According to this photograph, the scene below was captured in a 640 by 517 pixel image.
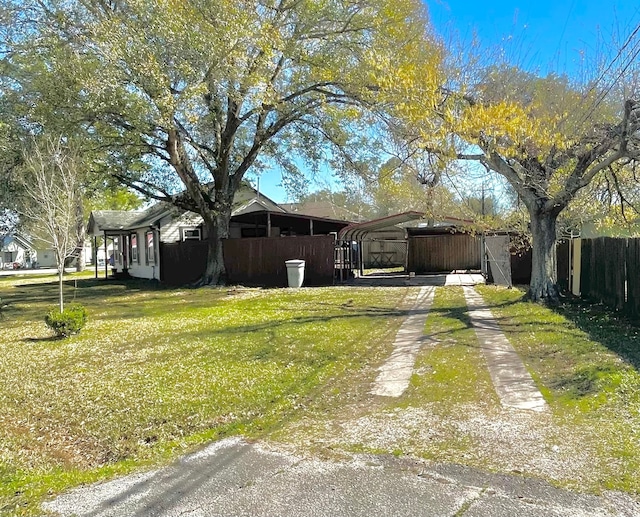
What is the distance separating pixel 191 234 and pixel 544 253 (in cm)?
1743

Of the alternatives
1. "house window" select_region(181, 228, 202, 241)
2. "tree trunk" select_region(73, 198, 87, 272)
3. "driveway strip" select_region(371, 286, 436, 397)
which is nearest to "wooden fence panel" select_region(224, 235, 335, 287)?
"house window" select_region(181, 228, 202, 241)

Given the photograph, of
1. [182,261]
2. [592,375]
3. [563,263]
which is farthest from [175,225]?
[592,375]

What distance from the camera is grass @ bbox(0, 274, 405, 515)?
13.4 ft

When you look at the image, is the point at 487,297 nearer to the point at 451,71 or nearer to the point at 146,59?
the point at 451,71

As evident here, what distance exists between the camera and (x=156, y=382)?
5.93 metres

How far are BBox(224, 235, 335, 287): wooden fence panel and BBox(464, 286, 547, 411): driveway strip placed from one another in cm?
902

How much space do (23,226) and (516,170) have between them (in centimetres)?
1373

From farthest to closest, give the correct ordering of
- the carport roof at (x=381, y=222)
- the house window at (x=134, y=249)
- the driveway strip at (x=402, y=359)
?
the house window at (x=134, y=249), the carport roof at (x=381, y=222), the driveway strip at (x=402, y=359)

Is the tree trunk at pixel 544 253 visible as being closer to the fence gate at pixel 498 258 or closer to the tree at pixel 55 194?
the fence gate at pixel 498 258

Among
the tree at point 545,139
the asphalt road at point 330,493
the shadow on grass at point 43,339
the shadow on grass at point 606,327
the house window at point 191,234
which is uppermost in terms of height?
the tree at point 545,139

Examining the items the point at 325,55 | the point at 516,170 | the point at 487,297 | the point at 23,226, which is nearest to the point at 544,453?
the point at 516,170

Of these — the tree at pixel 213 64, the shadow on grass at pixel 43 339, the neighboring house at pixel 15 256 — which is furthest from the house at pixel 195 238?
the neighboring house at pixel 15 256

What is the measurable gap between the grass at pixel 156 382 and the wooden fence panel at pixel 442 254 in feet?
48.3

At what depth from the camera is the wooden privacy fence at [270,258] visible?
1834 centimetres
